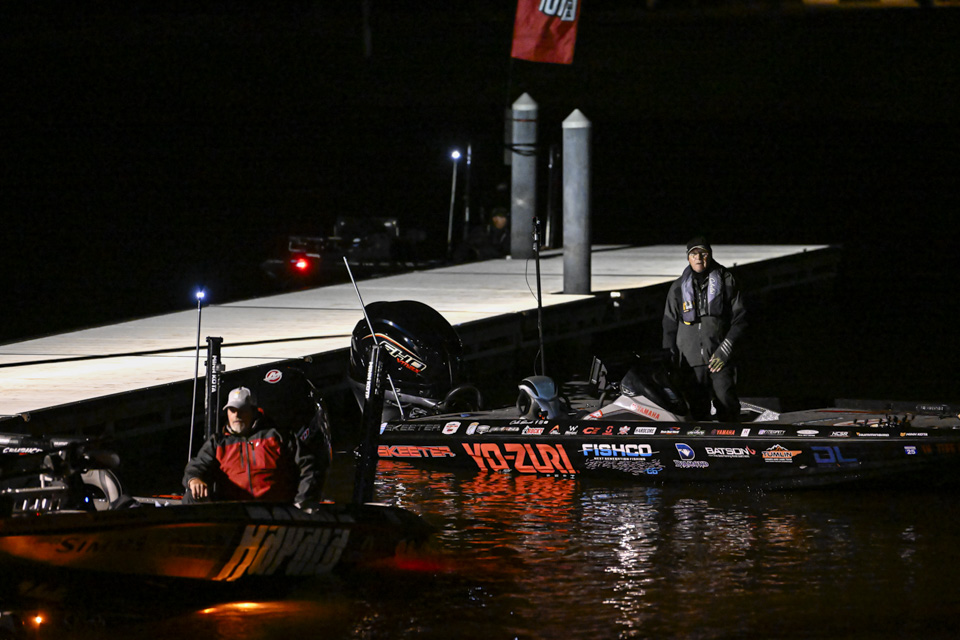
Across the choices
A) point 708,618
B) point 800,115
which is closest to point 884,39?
point 800,115

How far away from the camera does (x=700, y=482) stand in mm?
11445

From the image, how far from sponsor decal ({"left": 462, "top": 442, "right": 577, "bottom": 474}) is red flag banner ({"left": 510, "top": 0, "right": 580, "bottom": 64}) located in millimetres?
13643

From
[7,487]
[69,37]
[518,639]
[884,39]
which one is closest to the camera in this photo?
[518,639]

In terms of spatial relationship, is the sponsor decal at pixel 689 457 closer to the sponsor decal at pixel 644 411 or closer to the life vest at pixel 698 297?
the sponsor decal at pixel 644 411

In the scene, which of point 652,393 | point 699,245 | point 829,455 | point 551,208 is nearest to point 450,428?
point 652,393

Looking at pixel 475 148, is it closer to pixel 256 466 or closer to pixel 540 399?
pixel 540 399

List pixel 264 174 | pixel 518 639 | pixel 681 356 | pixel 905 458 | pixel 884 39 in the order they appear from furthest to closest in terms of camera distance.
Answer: pixel 264 174, pixel 884 39, pixel 681 356, pixel 905 458, pixel 518 639

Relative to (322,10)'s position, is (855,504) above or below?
below

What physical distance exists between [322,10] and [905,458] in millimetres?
32452

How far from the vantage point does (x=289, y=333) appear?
15820 millimetres

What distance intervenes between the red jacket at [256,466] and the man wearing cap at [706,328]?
4386mm

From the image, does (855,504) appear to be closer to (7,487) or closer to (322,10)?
(7,487)

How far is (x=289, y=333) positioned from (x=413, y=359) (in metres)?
3.28

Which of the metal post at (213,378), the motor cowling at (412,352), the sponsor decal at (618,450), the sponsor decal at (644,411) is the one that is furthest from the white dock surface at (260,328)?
the sponsor decal at (644,411)
